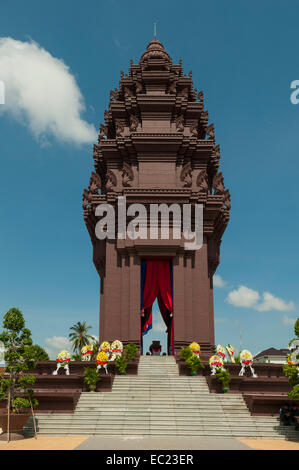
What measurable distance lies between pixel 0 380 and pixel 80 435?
3936mm

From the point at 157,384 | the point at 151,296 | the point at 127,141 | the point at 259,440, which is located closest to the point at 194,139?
the point at 127,141

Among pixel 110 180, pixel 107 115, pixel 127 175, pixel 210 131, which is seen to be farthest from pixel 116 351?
pixel 107 115

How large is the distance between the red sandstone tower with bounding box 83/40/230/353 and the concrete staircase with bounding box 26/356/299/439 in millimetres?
7174

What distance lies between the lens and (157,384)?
22219mm

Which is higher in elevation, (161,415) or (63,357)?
(63,357)

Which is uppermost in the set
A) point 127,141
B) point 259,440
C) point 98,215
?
point 127,141

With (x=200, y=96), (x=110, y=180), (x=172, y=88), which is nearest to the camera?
(x=110, y=180)

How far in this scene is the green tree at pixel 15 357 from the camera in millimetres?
17688

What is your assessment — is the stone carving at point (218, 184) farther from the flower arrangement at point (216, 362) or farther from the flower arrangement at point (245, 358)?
the flower arrangement at point (216, 362)

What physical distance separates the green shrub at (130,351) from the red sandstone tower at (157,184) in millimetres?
2134

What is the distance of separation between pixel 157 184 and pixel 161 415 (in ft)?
57.3

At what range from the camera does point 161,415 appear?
18.8 metres

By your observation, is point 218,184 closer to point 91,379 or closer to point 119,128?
point 119,128
